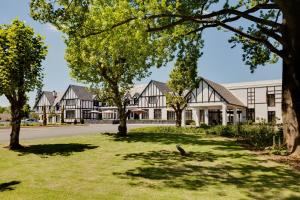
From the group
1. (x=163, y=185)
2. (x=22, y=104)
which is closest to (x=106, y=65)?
(x=22, y=104)

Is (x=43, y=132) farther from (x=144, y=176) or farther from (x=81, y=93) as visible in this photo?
(x=81, y=93)

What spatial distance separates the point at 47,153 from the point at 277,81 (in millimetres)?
41756

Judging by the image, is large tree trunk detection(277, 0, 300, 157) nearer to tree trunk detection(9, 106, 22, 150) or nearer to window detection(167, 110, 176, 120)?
tree trunk detection(9, 106, 22, 150)

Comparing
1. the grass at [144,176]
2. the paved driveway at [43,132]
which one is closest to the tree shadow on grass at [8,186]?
the grass at [144,176]

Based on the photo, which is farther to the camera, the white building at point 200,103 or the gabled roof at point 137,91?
the gabled roof at point 137,91

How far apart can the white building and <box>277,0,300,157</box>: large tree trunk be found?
24.0 m

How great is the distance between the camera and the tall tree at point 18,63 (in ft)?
50.3

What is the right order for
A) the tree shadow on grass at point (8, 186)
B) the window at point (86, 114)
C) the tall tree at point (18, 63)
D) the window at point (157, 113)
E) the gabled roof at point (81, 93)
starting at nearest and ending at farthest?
the tree shadow on grass at point (8, 186) → the tall tree at point (18, 63) → the window at point (157, 113) → the gabled roof at point (81, 93) → the window at point (86, 114)

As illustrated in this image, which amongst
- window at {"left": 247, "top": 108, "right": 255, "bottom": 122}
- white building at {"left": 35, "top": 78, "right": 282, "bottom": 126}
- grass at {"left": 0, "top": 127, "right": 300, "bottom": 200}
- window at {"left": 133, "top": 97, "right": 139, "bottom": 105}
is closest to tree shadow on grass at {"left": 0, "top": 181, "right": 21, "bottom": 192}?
grass at {"left": 0, "top": 127, "right": 300, "bottom": 200}

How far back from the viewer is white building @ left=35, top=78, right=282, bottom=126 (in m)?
40.5

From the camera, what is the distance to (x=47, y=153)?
598 inches

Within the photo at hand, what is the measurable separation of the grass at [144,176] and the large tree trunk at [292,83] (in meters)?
2.14

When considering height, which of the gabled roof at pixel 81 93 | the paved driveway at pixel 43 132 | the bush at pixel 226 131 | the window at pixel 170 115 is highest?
the gabled roof at pixel 81 93

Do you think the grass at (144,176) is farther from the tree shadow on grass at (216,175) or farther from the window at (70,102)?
the window at (70,102)
